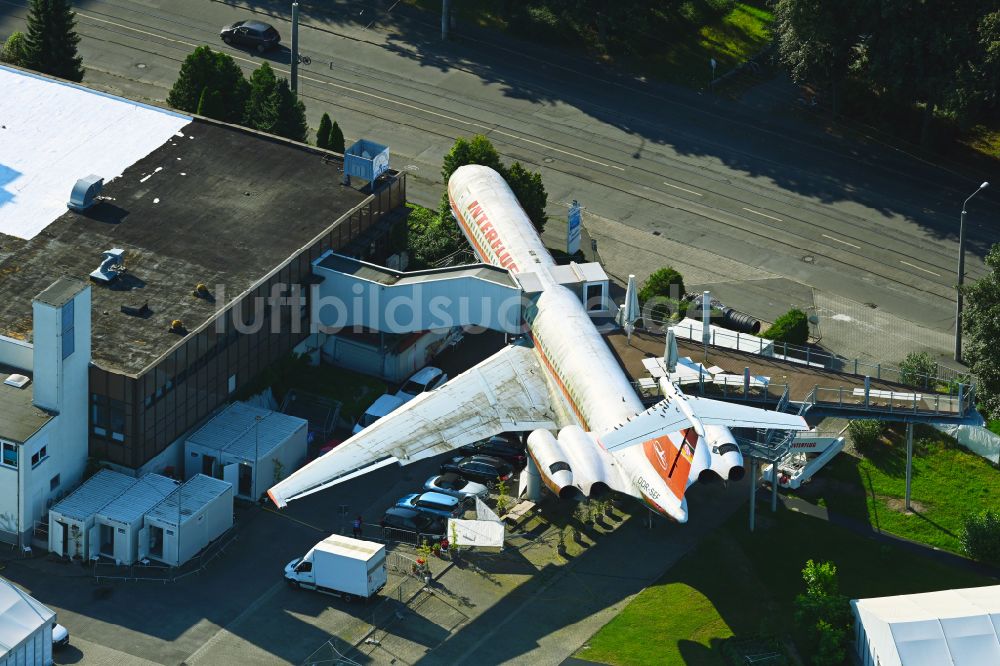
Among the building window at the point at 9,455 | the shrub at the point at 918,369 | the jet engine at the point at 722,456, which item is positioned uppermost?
the jet engine at the point at 722,456

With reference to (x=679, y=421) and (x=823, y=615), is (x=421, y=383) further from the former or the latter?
(x=823, y=615)

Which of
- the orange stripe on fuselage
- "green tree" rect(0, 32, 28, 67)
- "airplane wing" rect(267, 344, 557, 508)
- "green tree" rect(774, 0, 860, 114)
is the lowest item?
"airplane wing" rect(267, 344, 557, 508)

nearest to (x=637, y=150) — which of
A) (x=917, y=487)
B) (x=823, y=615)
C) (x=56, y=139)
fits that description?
(x=917, y=487)

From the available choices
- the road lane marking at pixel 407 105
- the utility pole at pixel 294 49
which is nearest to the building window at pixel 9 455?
the utility pole at pixel 294 49

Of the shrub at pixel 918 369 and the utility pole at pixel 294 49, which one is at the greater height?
the utility pole at pixel 294 49

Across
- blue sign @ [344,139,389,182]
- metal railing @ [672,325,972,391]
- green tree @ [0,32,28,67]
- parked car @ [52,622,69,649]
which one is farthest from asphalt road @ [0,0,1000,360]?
parked car @ [52,622,69,649]

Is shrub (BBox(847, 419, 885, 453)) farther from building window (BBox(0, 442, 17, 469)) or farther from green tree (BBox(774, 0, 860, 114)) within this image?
building window (BBox(0, 442, 17, 469))

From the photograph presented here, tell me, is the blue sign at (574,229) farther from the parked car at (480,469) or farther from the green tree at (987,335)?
the green tree at (987,335)
